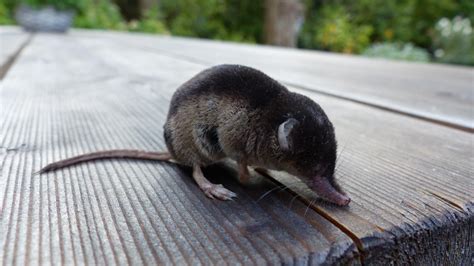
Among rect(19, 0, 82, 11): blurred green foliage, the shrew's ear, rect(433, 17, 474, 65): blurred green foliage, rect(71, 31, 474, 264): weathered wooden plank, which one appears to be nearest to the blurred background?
rect(433, 17, 474, 65): blurred green foliage

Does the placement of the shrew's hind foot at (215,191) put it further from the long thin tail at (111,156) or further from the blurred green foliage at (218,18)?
the blurred green foliage at (218,18)

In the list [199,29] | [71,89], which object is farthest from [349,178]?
[199,29]

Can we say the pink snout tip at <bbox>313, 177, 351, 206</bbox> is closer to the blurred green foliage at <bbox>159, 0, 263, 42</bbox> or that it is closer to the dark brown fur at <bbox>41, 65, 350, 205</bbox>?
the dark brown fur at <bbox>41, 65, 350, 205</bbox>

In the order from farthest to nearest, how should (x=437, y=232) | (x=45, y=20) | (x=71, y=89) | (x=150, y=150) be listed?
(x=45, y=20)
(x=71, y=89)
(x=150, y=150)
(x=437, y=232)

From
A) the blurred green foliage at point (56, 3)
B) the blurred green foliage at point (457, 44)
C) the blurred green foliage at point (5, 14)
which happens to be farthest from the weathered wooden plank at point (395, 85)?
the blurred green foliage at point (5, 14)

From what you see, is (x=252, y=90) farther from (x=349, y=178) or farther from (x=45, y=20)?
(x=45, y=20)

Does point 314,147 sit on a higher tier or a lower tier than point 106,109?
higher
